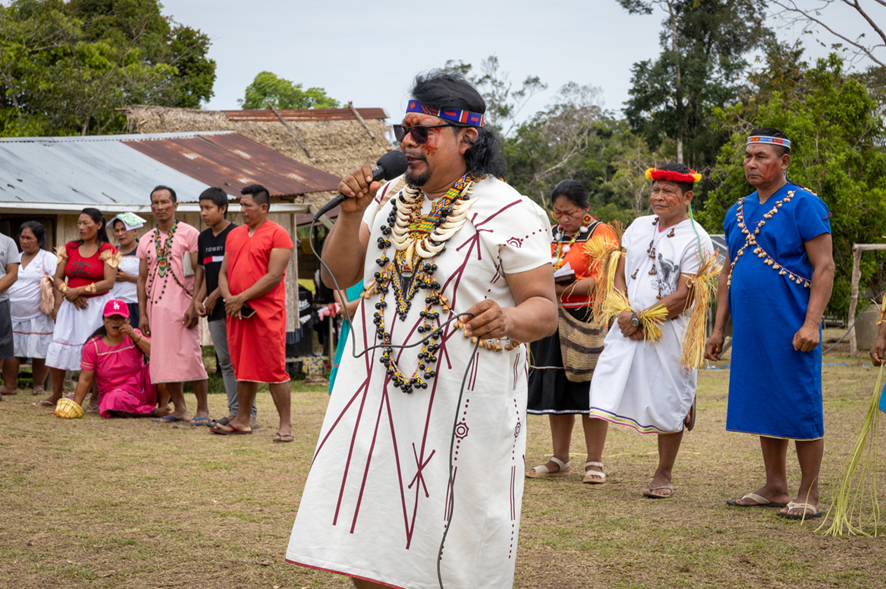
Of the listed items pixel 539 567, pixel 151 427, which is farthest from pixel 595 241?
pixel 151 427

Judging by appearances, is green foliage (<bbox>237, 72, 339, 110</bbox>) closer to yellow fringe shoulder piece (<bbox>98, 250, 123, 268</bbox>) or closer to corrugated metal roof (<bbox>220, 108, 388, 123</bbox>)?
corrugated metal roof (<bbox>220, 108, 388, 123</bbox>)

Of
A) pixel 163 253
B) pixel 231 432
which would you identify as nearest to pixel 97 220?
pixel 163 253

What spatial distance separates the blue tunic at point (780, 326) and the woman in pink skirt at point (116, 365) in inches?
242

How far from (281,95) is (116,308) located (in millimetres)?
50074

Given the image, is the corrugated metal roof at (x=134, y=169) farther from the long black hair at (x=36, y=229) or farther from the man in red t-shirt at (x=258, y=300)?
the man in red t-shirt at (x=258, y=300)

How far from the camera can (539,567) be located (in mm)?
4090

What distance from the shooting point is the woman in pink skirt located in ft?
29.0

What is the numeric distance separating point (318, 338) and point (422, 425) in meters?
12.9

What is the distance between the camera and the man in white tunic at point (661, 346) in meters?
5.52

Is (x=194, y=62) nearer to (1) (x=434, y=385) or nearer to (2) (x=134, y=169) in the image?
(2) (x=134, y=169)

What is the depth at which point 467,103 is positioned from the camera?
2.82 m

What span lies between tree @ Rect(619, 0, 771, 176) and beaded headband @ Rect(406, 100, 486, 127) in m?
30.3

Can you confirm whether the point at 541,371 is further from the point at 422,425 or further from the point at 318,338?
the point at 318,338

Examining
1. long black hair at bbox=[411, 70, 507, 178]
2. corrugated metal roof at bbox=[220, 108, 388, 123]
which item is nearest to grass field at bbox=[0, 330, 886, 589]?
long black hair at bbox=[411, 70, 507, 178]
